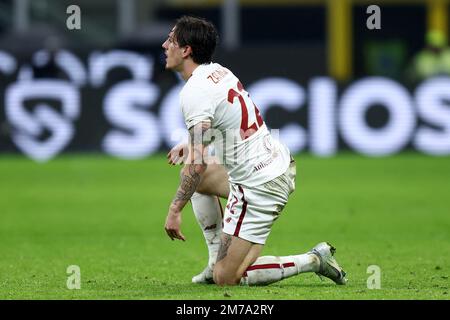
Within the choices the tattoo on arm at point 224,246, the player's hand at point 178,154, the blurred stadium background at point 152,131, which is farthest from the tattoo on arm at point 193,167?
the blurred stadium background at point 152,131

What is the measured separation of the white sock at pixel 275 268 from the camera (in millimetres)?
9000

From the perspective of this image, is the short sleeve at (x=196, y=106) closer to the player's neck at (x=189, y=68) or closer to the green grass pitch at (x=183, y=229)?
the player's neck at (x=189, y=68)

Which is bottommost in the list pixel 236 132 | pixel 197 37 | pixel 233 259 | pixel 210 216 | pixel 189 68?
pixel 233 259

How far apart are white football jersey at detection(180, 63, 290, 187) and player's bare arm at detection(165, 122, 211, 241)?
0.75 ft

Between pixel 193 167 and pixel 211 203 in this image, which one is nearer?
pixel 193 167

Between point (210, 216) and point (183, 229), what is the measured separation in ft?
15.1

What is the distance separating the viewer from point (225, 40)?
26906 mm

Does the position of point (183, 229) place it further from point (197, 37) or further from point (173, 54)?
point (197, 37)

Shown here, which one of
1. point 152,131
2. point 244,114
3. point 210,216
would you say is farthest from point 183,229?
point 152,131

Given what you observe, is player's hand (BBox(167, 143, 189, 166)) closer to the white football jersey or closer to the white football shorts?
the white football jersey

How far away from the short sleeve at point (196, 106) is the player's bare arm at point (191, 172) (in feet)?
0.16

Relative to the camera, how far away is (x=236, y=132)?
901cm

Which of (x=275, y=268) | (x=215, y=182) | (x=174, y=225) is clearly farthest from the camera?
(x=215, y=182)

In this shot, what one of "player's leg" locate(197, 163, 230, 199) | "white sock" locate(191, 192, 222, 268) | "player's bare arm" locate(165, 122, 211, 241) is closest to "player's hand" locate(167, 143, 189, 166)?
"player's bare arm" locate(165, 122, 211, 241)
